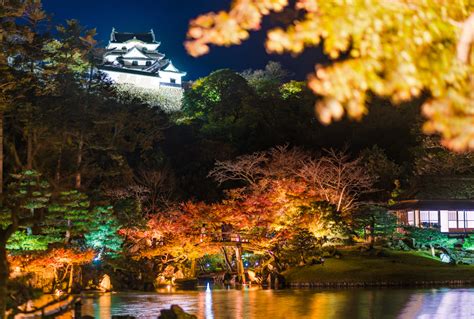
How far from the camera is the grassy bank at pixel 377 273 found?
24188mm

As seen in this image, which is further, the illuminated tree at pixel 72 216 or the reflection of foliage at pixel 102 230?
the reflection of foliage at pixel 102 230

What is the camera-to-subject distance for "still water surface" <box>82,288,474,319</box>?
A: 48.2 ft

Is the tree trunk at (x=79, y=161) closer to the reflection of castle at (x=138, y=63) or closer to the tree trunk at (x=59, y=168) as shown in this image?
the tree trunk at (x=59, y=168)

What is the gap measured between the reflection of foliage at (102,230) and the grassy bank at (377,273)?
715cm

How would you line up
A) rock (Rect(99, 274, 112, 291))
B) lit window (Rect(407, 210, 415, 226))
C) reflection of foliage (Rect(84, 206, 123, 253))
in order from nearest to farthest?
rock (Rect(99, 274, 112, 291)), reflection of foliage (Rect(84, 206, 123, 253)), lit window (Rect(407, 210, 415, 226))

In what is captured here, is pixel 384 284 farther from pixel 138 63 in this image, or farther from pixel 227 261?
pixel 138 63

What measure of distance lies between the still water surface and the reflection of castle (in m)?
43.5

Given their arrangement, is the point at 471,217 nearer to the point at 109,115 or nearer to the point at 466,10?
the point at 109,115

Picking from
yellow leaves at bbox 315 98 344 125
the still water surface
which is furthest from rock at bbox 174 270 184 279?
yellow leaves at bbox 315 98 344 125

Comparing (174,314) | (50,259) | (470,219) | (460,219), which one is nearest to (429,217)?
(460,219)

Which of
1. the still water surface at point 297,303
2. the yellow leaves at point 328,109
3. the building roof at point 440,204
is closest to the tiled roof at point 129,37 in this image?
the building roof at point 440,204

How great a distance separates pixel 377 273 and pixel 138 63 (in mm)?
57122

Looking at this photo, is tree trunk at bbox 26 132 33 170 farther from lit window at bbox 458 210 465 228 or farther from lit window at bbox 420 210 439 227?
lit window at bbox 458 210 465 228

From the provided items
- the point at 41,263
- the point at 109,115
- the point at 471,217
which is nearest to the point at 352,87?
the point at 41,263
